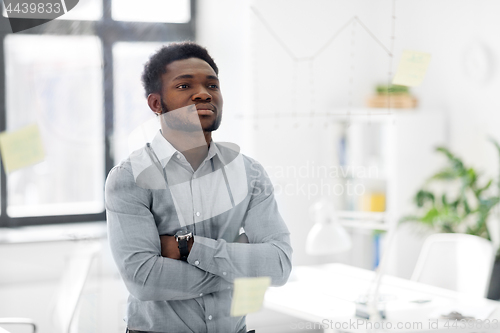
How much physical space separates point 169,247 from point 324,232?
380 millimetres

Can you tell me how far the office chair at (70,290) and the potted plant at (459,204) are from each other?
116cm

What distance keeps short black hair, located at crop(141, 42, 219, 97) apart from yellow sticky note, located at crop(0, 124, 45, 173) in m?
0.26

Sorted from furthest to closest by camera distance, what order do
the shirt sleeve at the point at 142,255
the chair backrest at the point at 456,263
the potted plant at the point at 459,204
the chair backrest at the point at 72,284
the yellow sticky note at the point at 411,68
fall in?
the potted plant at the point at 459,204 → the chair backrest at the point at 456,263 → the yellow sticky note at the point at 411,68 → the chair backrest at the point at 72,284 → the shirt sleeve at the point at 142,255

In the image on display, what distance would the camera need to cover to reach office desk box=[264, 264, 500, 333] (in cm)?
110

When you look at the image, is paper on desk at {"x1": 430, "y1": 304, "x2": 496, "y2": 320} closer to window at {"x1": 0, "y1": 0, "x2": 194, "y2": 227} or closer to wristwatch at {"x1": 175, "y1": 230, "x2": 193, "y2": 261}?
wristwatch at {"x1": 175, "y1": 230, "x2": 193, "y2": 261}

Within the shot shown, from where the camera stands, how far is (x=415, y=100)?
4.54 feet

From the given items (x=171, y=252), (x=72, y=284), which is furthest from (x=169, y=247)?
(x=72, y=284)

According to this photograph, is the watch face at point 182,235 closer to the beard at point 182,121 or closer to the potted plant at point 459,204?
the beard at point 182,121

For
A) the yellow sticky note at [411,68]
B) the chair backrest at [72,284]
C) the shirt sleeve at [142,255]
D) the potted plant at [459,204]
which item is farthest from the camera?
the potted plant at [459,204]

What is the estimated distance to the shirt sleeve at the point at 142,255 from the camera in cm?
93

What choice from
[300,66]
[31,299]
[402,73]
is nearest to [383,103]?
[402,73]

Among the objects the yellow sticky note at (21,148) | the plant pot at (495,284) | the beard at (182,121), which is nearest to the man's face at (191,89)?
the beard at (182,121)

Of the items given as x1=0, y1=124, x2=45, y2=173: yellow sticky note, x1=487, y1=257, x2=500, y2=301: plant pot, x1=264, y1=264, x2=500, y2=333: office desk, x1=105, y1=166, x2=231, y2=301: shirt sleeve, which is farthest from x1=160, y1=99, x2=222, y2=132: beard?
x1=487, y1=257, x2=500, y2=301: plant pot

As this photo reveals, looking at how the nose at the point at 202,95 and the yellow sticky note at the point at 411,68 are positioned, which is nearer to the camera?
the nose at the point at 202,95
